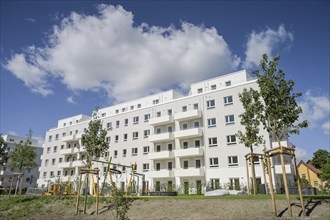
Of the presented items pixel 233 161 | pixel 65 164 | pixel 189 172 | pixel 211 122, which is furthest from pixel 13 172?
pixel 233 161

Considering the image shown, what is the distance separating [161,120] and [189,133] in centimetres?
712

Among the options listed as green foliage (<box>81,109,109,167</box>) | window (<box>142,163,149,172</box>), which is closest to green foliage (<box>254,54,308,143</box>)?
green foliage (<box>81,109,109,167</box>)

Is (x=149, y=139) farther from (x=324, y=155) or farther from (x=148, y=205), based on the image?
(x=324, y=155)

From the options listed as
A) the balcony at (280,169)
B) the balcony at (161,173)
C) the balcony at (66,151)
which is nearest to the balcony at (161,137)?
the balcony at (161,173)

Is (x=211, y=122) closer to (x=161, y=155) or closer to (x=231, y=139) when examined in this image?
(x=231, y=139)

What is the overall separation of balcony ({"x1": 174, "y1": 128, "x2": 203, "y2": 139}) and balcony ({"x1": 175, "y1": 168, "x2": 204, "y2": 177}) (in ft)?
18.6

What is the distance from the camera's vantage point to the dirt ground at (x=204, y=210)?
16.6 meters

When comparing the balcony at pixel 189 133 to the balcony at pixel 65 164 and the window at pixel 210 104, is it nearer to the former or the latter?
the window at pixel 210 104

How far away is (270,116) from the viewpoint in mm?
19188

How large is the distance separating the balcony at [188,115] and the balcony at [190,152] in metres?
5.81

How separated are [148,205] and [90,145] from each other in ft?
33.1

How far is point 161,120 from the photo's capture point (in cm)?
5091

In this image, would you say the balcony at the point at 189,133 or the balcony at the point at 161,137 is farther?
the balcony at the point at 161,137

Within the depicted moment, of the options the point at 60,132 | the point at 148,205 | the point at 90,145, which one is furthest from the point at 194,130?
the point at 60,132
